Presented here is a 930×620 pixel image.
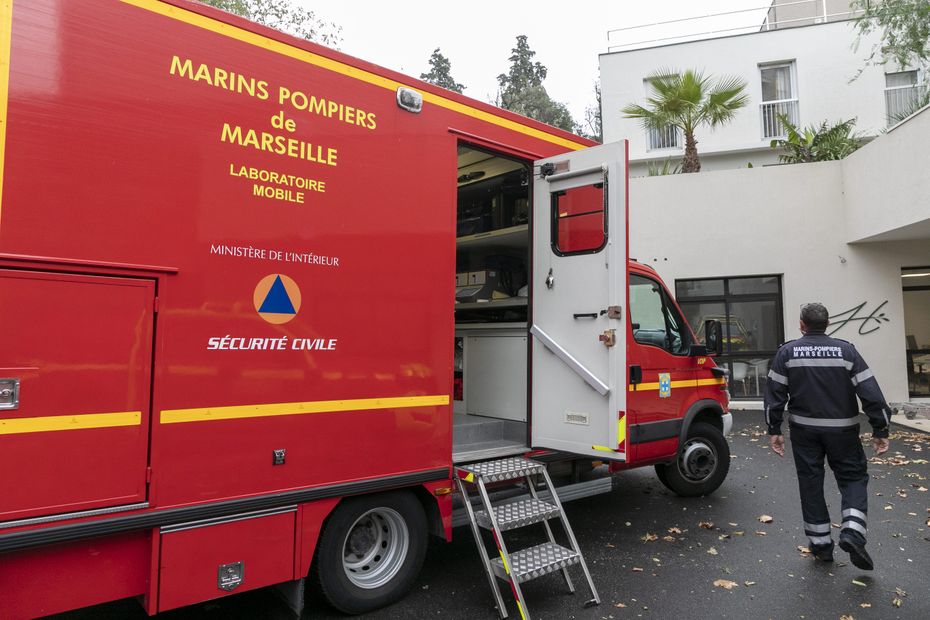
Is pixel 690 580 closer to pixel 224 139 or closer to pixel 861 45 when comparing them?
pixel 224 139

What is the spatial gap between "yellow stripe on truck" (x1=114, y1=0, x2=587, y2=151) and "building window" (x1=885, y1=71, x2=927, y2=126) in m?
14.7

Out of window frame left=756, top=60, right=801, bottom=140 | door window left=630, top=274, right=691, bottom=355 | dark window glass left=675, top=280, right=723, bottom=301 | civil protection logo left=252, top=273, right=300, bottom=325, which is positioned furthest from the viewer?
window frame left=756, top=60, right=801, bottom=140

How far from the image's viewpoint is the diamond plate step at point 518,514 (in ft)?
11.7

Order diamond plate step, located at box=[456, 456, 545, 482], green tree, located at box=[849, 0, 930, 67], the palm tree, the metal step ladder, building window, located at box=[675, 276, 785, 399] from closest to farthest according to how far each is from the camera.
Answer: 1. the metal step ladder
2. diamond plate step, located at box=[456, 456, 545, 482]
3. green tree, located at box=[849, 0, 930, 67]
4. building window, located at box=[675, 276, 785, 399]
5. the palm tree

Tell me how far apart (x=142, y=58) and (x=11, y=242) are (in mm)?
997

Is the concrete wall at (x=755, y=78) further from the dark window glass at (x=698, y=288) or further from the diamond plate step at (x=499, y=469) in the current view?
the diamond plate step at (x=499, y=469)

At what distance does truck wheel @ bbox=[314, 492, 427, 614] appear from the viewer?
324cm

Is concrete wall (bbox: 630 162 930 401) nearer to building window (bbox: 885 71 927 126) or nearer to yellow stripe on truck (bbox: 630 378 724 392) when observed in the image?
building window (bbox: 885 71 927 126)

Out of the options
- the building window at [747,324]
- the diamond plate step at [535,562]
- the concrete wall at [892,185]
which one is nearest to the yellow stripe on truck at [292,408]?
the diamond plate step at [535,562]

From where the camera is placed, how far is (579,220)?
14.4ft

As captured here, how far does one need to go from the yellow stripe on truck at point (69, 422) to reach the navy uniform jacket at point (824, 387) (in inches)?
164

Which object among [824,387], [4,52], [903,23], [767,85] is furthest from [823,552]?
[767,85]

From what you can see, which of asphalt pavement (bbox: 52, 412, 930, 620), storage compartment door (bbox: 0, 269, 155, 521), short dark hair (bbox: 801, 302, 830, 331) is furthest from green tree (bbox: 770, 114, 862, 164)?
storage compartment door (bbox: 0, 269, 155, 521)

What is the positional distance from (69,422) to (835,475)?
461 centimetres
